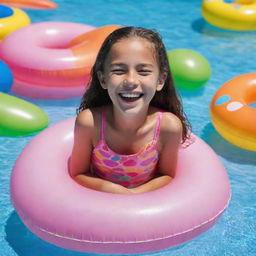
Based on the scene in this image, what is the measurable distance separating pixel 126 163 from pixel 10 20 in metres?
3.26

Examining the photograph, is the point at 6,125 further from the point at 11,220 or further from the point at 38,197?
the point at 38,197

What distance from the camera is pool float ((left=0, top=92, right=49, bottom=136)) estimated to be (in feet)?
12.3

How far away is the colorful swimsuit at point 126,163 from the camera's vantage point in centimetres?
270

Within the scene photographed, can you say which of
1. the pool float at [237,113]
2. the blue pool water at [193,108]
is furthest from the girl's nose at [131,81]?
the pool float at [237,113]

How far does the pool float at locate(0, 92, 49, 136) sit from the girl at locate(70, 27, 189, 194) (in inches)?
43.5

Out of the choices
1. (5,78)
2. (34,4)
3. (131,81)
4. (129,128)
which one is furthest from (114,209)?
(34,4)

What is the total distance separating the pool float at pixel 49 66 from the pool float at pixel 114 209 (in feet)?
5.76

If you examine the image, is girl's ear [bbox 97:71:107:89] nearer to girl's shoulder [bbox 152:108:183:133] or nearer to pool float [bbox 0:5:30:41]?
girl's shoulder [bbox 152:108:183:133]

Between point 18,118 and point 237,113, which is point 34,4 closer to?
point 18,118

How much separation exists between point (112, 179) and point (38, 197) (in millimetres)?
433

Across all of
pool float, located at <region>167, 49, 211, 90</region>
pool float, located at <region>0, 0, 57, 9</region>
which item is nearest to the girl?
pool float, located at <region>167, 49, 211, 90</region>

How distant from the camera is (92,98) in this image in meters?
2.75

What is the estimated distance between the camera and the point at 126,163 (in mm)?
2719

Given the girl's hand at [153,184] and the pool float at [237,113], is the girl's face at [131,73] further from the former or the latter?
the pool float at [237,113]
